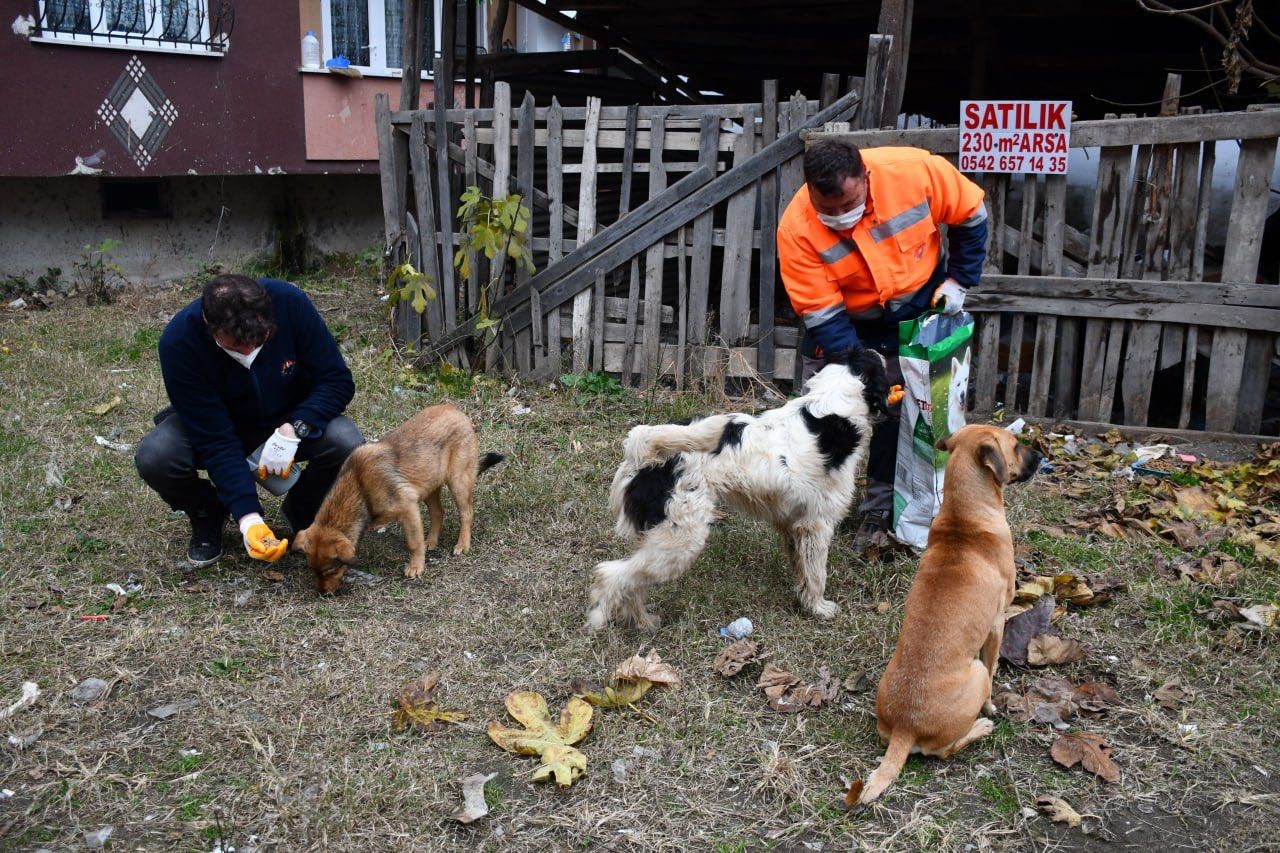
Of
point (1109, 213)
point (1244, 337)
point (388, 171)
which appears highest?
point (388, 171)

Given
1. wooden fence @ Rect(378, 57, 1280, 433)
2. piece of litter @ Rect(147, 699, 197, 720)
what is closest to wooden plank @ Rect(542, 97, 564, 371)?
wooden fence @ Rect(378, 57, 1280, 433)

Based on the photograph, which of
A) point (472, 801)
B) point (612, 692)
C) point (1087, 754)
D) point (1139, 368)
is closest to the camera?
point (472, 801)

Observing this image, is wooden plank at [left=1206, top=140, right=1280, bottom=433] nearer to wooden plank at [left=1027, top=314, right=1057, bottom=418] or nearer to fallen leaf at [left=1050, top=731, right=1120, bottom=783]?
wooden plank at [left=1027, top=314, right=1057, bottom=418]

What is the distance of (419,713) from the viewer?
12.0 feet

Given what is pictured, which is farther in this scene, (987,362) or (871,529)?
(987,362)

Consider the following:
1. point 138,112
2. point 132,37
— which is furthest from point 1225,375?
point 132,37

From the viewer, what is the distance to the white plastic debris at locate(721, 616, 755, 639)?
4258mm

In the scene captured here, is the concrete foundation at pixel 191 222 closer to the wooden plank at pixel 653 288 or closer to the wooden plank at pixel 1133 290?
the wooden plank at pixel 653 288

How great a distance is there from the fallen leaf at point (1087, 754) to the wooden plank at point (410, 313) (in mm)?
5986

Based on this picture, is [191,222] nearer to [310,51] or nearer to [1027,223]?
[310,51]

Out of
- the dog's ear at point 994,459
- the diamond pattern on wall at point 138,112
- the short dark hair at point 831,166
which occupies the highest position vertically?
the diamond pattern on wall at point 138,112

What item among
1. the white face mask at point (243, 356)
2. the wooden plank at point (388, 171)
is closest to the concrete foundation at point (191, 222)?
the wooden plank at point (388, 171)

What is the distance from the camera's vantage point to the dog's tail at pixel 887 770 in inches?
122

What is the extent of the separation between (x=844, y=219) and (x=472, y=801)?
2.87m
